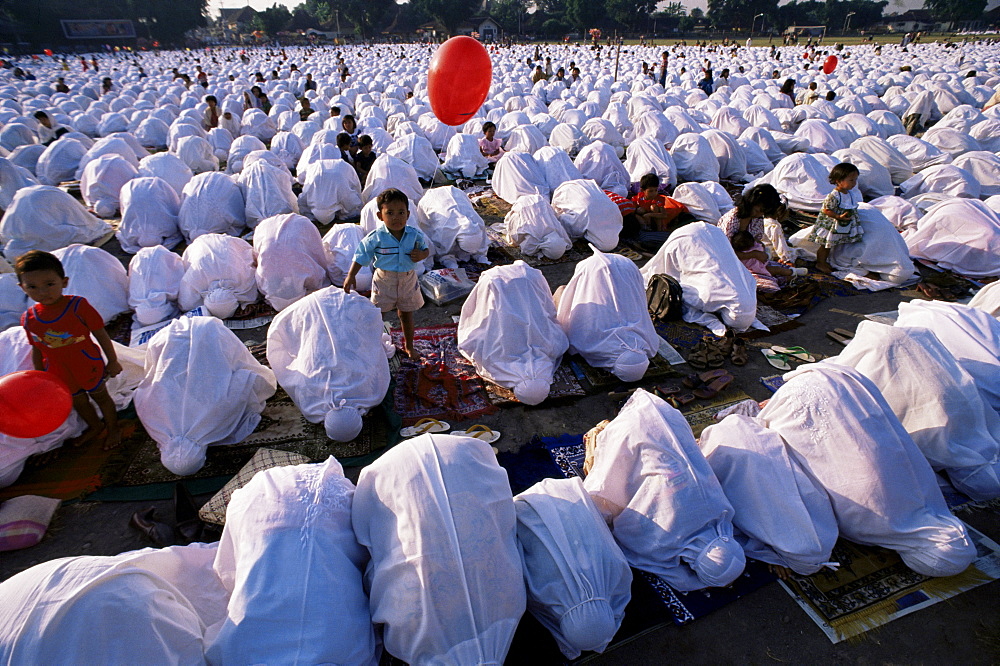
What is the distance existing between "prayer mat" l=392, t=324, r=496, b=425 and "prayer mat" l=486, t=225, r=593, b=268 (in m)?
2.09

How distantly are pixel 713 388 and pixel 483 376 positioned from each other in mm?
1894

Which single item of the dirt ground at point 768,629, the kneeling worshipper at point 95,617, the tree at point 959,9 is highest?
the tree at point 959,9

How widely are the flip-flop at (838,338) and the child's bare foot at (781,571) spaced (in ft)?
9.67

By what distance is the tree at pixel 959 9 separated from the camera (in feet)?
149

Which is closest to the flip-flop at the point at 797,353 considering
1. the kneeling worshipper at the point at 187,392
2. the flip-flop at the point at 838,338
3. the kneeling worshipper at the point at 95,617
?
the flip-flop at the point at 838,338

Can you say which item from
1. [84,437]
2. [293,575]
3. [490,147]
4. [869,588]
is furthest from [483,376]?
[490,147]

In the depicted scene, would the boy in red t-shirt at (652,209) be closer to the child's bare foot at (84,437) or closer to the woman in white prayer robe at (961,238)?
the woman in white prayer robe at (961,238)

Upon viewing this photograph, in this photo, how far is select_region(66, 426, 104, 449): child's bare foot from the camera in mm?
3432

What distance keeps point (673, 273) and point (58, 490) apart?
5.35m

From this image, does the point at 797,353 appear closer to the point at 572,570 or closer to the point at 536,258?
the point at 536,258

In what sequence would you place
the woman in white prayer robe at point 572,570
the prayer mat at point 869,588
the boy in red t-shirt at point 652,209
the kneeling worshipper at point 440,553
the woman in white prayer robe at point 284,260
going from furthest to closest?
the boy in red t-shirt at point 652,209
the woman in white prayer robe at point 284,260
the prayer mat at point 869,588
the woman in white prayer robe at point 572,570
the kneeling worshipper at point 440,553

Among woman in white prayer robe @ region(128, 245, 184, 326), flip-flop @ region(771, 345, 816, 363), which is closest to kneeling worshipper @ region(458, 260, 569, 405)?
flip-flop @ region(771, 345, 816, 363)

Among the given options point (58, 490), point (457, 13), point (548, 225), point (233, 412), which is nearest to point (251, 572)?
point (233, 412)

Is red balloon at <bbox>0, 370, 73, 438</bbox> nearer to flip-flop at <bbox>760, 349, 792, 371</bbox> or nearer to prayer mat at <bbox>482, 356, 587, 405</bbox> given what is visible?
prayer mat at <bbox>482, 356, 587, 405</bbox>
